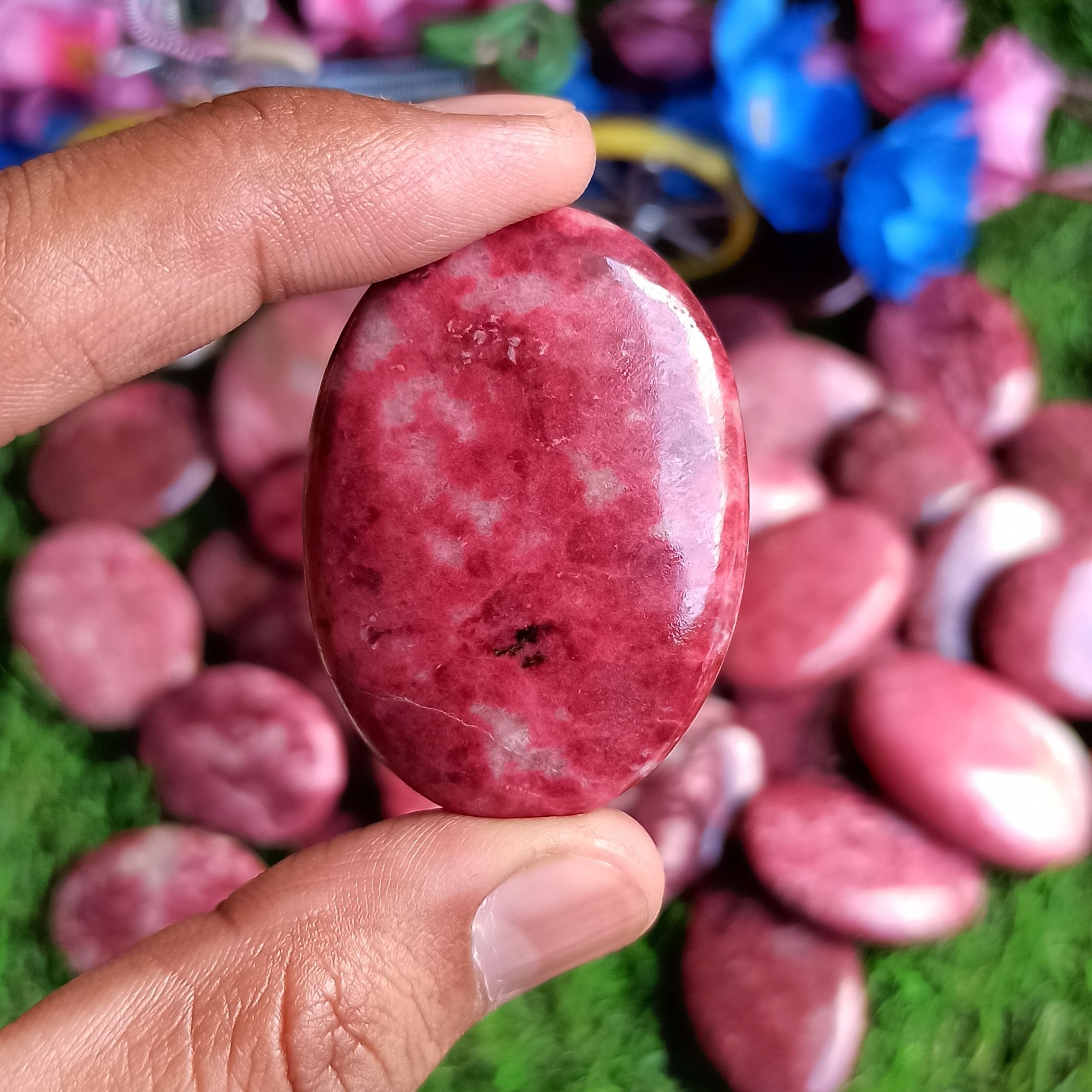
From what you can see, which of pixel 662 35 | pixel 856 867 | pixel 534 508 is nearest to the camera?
pixel 534 508

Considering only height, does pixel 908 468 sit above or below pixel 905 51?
below

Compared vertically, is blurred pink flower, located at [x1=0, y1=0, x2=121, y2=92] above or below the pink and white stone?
above

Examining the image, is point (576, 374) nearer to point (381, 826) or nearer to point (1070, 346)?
point (381, 826)

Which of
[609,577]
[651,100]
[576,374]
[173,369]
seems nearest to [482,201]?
[576,374]

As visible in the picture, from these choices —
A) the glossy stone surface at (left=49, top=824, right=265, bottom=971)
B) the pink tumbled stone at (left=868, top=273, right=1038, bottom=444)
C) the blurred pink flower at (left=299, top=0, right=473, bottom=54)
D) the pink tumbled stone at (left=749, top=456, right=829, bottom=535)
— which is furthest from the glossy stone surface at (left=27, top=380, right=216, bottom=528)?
the pink tumbled stone at (left=868, top=273, right=1038, bottom=444)

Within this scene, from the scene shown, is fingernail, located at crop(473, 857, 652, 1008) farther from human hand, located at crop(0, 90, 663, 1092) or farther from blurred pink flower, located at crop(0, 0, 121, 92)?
blurred pink flower, located at crop(0, 0, 121, 92)

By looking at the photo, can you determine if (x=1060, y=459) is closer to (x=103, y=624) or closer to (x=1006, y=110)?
→ (x=1006, y=110)

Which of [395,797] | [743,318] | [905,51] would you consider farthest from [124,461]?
[905,51]
